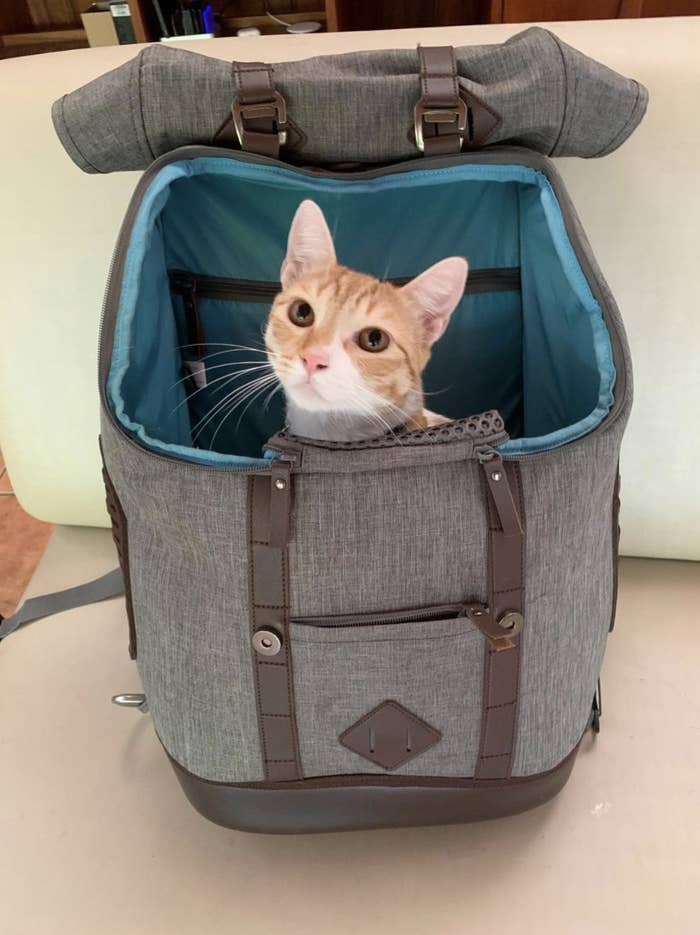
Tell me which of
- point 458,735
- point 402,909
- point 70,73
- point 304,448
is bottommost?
point 402,909

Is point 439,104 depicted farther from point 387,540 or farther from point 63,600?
point 63,600

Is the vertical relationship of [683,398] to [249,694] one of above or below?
above

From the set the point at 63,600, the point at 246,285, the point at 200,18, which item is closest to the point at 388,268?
the point at 246,285

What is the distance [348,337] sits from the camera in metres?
0.70

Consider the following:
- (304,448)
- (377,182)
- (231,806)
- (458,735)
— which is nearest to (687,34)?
(377,182)

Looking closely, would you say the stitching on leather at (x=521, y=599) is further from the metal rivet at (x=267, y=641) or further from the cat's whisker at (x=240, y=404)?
the cat's whisker at (x=240, y=404)

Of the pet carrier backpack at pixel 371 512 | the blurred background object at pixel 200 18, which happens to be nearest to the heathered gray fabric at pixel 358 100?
the pet carrier backpack at pixel 371 512

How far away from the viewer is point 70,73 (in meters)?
0.81

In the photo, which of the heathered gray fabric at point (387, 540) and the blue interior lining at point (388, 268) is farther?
the blue interior lining at point (388, 268)

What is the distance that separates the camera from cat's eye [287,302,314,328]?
72 cm

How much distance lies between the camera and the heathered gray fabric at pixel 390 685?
59 cm

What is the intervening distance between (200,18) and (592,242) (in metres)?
1.41

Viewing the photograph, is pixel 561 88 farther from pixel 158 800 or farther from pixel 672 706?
pixel 158 800

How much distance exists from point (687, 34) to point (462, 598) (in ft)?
2.00
